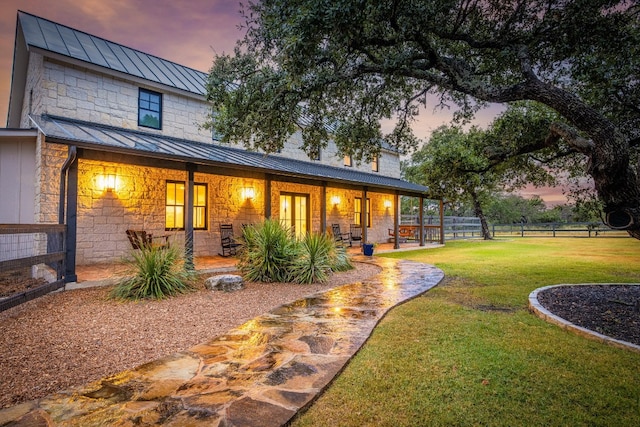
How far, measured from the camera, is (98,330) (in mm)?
3814

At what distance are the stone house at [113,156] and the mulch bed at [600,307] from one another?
5.14m

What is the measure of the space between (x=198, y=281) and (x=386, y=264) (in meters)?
4.87

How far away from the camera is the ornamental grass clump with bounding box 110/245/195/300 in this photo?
529 centimetres

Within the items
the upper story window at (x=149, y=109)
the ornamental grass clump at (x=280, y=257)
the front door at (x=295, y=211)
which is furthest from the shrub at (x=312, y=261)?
the upper story window at (x=149, y=109)

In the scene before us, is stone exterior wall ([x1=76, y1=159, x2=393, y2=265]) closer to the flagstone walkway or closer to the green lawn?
the flagstone walkway

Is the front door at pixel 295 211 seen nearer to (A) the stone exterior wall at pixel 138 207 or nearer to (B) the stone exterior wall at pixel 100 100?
(A) the stone exterior wall at pixel 138 207

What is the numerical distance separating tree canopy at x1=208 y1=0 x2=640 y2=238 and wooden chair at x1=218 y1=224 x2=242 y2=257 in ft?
14.7

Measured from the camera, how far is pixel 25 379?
8.63 feet

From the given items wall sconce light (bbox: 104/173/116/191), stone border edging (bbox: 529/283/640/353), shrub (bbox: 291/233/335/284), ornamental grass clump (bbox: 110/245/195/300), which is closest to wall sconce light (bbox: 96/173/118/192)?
wall sconce light (bbox: 104/173/116/191)

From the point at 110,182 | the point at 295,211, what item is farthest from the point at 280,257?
the point at 295,211

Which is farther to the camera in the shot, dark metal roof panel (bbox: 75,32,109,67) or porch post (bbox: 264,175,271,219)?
porch post (bbox: 264,175,271,219)

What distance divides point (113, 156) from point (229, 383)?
5537mm

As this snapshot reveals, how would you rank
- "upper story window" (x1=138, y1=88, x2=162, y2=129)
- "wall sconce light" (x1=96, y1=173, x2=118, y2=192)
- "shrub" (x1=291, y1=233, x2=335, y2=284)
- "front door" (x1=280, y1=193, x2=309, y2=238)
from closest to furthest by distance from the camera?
"shrub" (x1=291, y1=233, x2=335, y2=284)
"wall sconce light" (x1=96, y1=173, x2=118, y2=192)
"upper story window" (x1=138, y1=88, x2=162, y2=129)
"front door" (x1=280, y1=193, x2=309, y2=238)

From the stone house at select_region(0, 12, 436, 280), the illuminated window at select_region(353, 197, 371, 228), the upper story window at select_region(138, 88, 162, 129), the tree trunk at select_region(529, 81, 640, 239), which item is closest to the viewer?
the tree trunk at select_region(529, 81, 640, 239)
